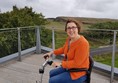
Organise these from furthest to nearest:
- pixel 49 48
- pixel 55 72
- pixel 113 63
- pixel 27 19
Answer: pixel 27 19 → pixel 49 48 → pixel 113 63 → pixel 55 72

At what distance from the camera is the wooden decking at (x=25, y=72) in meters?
5.52

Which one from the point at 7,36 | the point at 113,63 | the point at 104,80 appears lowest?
the point at 104,80

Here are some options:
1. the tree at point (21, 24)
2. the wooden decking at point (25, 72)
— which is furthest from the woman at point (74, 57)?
the tree at point (21, 24)

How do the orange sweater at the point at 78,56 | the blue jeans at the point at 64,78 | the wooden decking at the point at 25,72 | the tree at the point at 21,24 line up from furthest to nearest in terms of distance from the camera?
the tree at the point at 21,24 → the wooden decking at the point at 25,72 → the blue jeans at the point at 64,78 → the orange sweater at the point at 78,56

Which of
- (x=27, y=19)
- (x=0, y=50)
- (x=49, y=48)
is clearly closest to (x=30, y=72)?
(x=0, y=50)

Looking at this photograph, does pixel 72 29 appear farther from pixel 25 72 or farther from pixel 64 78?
pixel 25 72

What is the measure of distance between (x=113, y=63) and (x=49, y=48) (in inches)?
104

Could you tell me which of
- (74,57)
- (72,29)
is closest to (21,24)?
(72,29)

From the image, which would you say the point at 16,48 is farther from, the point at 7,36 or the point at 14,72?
the point at 14,72

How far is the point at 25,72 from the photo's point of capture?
6.04 m

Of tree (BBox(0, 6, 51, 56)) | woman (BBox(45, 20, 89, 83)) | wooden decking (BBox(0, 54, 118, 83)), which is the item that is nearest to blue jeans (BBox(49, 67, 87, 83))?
woman (BBox(45, 20, 89, 83))

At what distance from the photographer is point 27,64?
6688 millimetres

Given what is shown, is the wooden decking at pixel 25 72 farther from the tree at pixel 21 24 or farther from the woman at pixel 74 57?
the woman at pixel 74 57

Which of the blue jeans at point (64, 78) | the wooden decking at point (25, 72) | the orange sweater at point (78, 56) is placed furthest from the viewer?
the wooden decking at point (25, 72)
